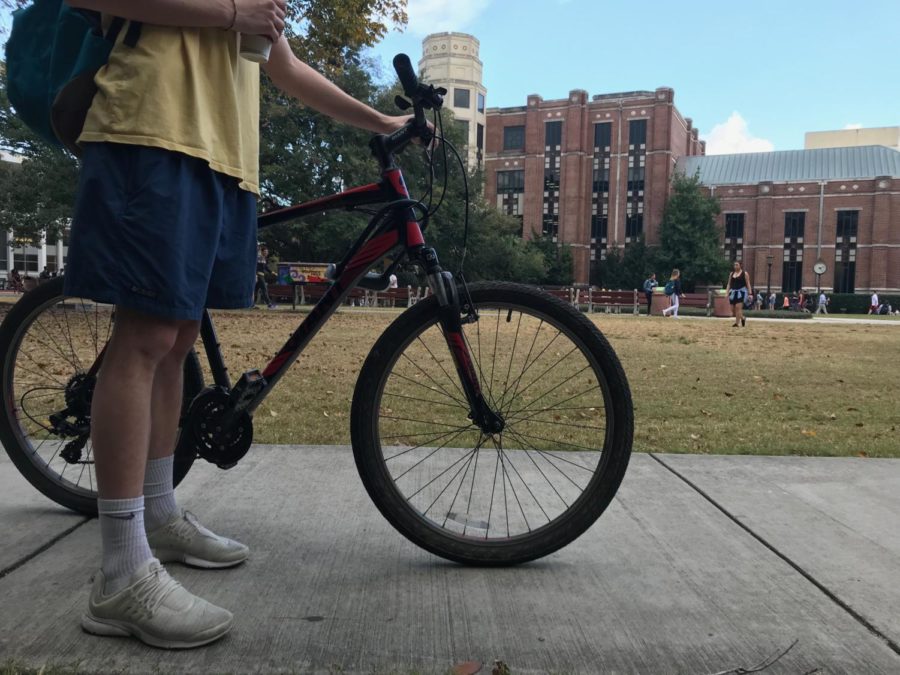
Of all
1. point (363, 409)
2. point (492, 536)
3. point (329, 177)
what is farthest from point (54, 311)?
point (329, 177)

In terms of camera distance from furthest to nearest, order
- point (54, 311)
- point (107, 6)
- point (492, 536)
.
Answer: point (54, 311), point (492, 536), point (107, 6)

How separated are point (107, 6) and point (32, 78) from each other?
414 mm

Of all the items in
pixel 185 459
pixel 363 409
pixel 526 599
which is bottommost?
pixel 526 599

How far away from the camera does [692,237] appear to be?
2098 inches

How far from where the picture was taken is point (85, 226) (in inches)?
62.3

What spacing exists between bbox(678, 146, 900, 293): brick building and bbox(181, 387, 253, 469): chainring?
58.9m

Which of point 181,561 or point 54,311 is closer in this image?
point 181,561

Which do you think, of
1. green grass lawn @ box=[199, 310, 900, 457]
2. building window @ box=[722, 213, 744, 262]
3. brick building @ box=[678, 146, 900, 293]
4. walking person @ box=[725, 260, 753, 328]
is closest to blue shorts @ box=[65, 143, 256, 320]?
green grass lawn @ box=[199, 310, 900, 457]

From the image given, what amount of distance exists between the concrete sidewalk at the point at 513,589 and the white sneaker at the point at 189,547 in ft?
0.14

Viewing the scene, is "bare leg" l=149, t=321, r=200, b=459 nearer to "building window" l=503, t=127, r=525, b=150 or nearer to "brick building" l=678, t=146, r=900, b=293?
"brick building" l=678, t=146, r=900, b=293

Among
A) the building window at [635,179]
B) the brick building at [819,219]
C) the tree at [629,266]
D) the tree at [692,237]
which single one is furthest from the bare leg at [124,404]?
the building window at [635,179]

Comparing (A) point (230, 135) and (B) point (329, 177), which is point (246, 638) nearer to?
(A) point (230, 135)

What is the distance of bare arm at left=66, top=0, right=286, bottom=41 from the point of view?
157 centimetres

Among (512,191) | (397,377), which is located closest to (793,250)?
(512,191)
